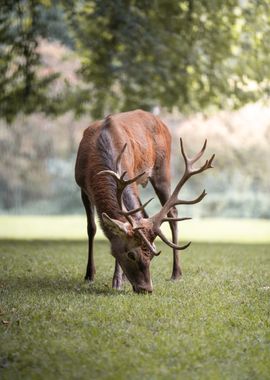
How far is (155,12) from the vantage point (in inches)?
517

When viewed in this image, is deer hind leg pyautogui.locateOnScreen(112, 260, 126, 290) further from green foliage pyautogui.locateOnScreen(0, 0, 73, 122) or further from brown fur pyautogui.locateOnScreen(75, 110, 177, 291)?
Result: green foliage pyautogui.locateOnScreen(0, 0, 73, 122)

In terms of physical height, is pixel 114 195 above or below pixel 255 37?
below

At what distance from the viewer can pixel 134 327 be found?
4922 millimetres

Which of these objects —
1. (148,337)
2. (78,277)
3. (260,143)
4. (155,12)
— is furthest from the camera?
(260,143)

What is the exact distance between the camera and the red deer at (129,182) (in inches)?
240

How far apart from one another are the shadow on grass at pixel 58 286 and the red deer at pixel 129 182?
6.8 inches

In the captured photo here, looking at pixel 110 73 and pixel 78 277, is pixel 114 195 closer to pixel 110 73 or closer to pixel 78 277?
pixel 78 277

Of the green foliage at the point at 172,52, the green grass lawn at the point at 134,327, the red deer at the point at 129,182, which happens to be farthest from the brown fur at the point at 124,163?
the green foliage at the point at 172,52

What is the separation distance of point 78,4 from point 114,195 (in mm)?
7894

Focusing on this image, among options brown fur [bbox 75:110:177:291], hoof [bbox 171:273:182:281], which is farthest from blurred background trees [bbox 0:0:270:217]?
hoof [bbox 171:273:182:281]

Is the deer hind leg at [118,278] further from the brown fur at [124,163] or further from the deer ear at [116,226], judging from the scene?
the deer ear at [116,226]

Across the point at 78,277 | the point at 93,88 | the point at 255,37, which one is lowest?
the point at 78,277

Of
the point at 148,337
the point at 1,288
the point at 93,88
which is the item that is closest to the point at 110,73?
the point at 93,88

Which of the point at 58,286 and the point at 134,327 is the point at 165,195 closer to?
the point at 58,286
